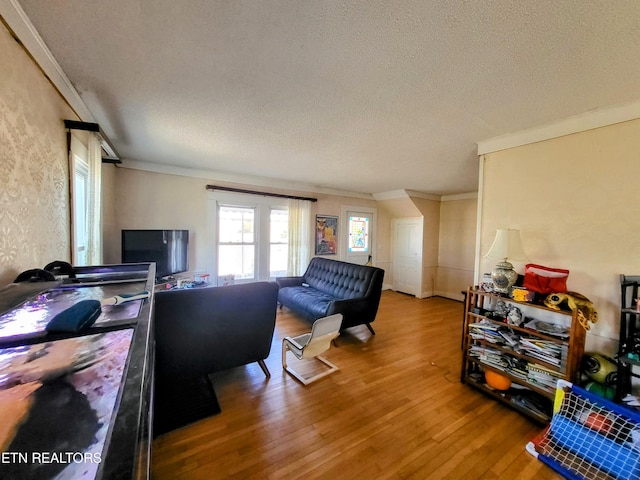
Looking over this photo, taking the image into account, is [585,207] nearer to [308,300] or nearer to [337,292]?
[337,292]

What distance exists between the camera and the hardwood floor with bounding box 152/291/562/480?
1.43 meters

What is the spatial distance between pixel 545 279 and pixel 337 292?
2.37 metres

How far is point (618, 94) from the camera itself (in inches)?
62.9

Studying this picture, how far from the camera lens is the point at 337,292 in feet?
12.1

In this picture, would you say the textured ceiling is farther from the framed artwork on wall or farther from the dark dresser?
the framed artwork on wall

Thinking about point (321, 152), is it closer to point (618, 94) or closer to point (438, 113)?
point (438, 113)

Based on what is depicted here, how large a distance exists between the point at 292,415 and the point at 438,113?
254cm

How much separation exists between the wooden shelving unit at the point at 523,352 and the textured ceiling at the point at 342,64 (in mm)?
1484

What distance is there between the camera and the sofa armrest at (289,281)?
13.9 feet

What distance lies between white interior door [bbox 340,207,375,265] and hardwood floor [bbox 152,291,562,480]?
3142 mm

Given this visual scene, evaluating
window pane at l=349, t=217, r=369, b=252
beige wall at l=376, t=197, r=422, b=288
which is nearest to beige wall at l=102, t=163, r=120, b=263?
window pane at l=349, t=217, r=369, b=252

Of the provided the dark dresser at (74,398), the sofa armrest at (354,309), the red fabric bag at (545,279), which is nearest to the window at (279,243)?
the sofa armrest at (354,309)

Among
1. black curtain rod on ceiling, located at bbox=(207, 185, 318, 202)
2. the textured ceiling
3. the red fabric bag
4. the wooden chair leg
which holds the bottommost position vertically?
the wooden chair leg

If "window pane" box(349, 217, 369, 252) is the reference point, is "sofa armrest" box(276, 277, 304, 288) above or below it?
below
